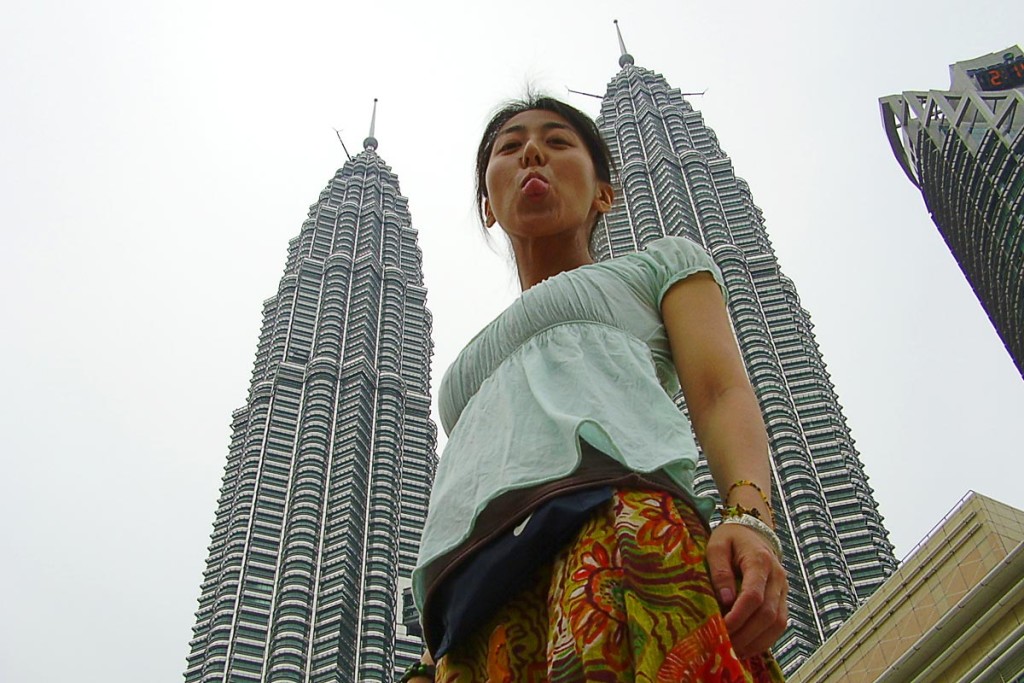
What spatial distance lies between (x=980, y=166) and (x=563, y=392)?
54317mm

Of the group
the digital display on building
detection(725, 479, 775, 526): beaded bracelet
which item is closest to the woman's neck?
detection(725, 479, 775, 526): beaded bracelet

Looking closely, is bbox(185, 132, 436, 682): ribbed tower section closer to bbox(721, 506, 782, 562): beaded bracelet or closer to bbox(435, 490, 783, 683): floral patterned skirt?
bbox(435, 490, 783, 683): floral patterned skirt

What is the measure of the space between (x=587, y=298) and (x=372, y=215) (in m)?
64.4

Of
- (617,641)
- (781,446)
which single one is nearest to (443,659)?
(617,641)

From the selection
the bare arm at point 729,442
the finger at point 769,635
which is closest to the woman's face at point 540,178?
the bare arm at point 729,442

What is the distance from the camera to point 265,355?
5709 centimetres

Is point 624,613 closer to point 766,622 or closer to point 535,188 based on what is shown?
point 766,622

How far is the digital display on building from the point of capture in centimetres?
5228

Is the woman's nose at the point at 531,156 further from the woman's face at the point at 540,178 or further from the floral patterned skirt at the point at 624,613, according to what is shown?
the floral patterned skirt at the point at 624,613

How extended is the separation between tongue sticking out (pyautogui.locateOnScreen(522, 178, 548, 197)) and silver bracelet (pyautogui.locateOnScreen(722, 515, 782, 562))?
0.98 metres

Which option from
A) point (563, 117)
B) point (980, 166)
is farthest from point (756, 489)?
point (980, 166)

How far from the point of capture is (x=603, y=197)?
93.3 inches

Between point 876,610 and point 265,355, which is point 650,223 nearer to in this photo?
point 265,355

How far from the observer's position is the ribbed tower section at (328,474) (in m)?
44.6
